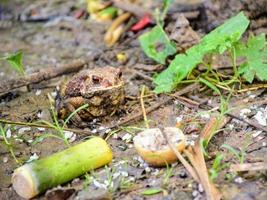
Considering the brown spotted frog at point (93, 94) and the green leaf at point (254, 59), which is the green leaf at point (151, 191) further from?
the green leaf at point (254, 59)

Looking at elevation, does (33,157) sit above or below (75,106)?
below

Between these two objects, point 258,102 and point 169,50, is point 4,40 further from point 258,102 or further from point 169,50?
point 258,102

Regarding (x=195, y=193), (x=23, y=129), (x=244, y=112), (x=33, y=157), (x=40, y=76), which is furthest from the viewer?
(x=40, y=76)

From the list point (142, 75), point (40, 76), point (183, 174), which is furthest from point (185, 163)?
point (40, 76)

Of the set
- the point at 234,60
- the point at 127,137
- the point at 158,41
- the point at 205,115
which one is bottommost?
the point at 127,137

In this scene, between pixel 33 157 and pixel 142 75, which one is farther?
pixel 142 75

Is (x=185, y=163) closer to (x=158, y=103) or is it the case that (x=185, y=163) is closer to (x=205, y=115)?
(x=205, y=115)
